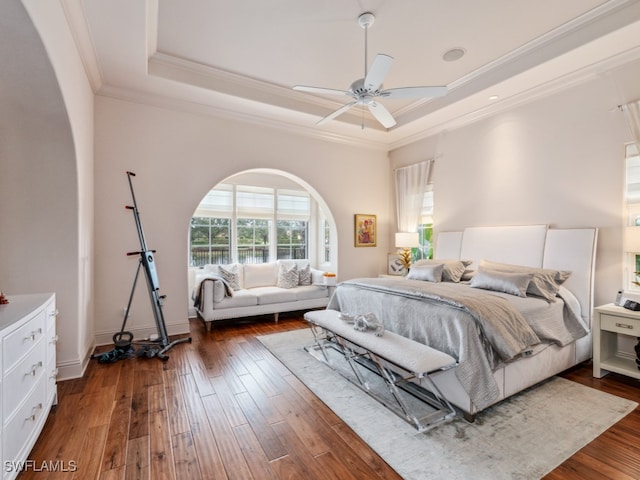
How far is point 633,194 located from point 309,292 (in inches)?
162

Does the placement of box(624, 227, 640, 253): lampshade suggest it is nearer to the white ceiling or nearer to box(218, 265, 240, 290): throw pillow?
the white ceiling

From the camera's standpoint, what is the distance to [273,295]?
492cm

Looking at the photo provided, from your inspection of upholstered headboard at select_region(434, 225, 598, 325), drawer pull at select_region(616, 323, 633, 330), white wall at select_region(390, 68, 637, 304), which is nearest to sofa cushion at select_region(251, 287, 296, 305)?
upholstered headboard at select_region(434, 225, 598, 325)

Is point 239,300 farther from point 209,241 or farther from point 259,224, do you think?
point 259,224

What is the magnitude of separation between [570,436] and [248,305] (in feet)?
12.5

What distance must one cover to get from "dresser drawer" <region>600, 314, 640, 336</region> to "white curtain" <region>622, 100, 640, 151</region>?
164 cm

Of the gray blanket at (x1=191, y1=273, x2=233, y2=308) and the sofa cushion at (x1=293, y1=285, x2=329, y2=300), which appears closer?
the gray blanket at (x1=191, y1=273, x2=233, y2=308)

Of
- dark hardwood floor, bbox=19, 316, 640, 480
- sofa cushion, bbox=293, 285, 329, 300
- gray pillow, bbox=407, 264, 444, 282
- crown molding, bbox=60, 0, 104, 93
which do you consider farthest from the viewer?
sofa cushion, bbox=293, 285, 329, 300

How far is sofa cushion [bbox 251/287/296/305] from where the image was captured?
4835 mm

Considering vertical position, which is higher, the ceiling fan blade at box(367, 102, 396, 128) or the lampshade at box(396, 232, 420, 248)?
the ceiling fan blade at box(367, 102, 396, 128)

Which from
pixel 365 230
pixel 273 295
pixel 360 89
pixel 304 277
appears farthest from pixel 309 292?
pixel 360 89

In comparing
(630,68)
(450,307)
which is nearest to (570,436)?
(450,307)

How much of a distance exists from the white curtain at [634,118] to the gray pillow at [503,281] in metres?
1.64

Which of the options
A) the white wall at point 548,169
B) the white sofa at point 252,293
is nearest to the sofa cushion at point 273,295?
the white sofa at point 252,293
